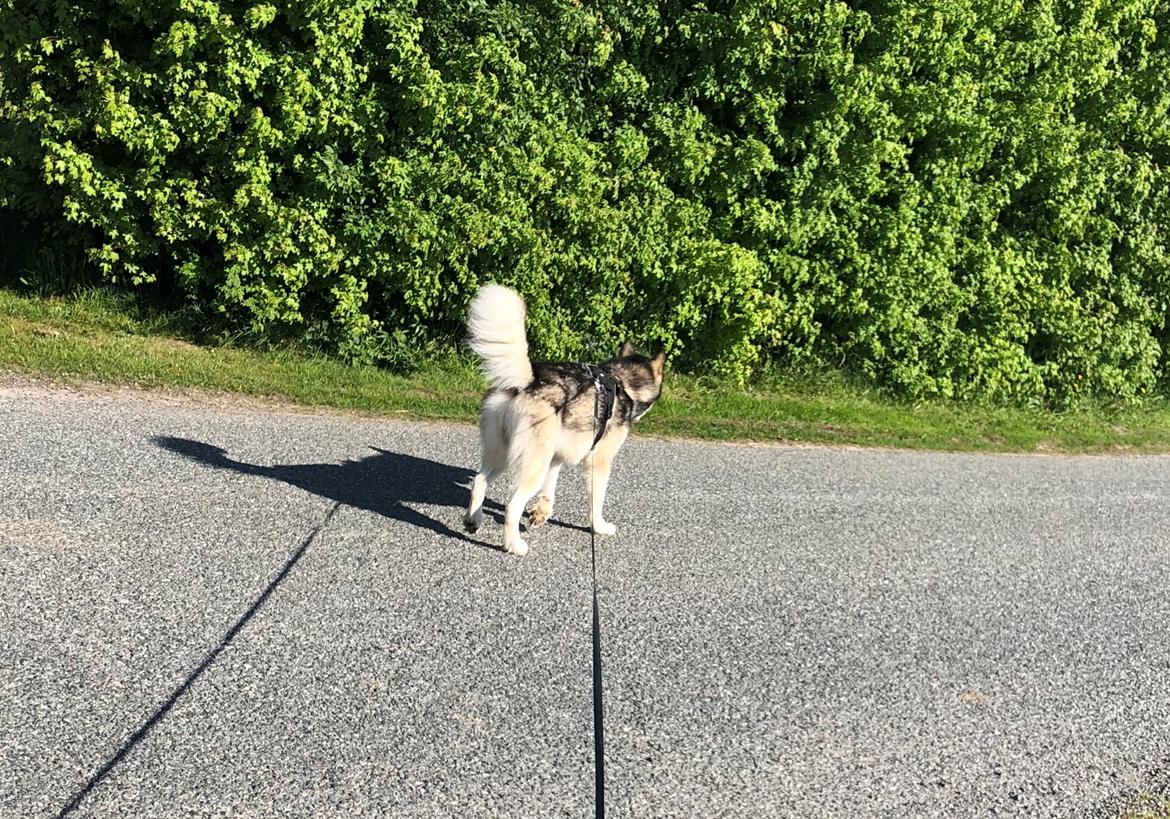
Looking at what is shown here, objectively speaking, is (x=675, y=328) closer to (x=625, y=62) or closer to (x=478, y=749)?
(x=625, y=62)

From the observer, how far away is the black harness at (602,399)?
6.04m

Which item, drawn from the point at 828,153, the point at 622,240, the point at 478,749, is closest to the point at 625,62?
the point at 622,240

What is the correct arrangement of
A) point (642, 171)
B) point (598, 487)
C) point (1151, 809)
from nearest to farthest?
point (1151, 809) → point (598, 487) → point (642, 171)

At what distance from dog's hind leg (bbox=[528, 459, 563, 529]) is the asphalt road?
197 mm

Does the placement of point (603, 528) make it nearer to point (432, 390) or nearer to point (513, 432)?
point (513, 432)

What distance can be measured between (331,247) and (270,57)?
1.71 metres

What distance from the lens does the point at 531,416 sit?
18.6 ft

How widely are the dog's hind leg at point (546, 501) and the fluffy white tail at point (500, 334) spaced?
29.4 inches

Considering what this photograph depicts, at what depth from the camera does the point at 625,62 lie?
9852 mm

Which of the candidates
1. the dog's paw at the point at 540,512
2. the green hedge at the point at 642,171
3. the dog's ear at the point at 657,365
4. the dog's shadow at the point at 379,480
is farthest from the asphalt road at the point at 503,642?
the green hedge at the point at 642,171

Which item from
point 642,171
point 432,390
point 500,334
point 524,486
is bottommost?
point 432,390

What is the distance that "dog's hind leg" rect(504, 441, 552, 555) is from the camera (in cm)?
569

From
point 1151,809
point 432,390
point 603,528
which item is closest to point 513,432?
point 603,528

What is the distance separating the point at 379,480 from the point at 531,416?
1.65 meters
